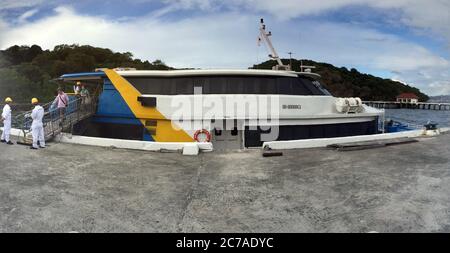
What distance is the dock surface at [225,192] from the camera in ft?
15.9

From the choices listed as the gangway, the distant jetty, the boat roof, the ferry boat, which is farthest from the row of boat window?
the distant jetty

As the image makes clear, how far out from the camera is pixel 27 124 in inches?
529

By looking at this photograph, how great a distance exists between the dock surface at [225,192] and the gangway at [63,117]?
270 cm

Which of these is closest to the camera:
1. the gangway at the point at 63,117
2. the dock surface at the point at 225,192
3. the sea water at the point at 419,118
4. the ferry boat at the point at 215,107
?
the dock surface at the point at 225,192

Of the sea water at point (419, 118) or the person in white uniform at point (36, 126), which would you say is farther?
the sea water at point (419, 118)

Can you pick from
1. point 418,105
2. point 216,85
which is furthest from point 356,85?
point 216,85

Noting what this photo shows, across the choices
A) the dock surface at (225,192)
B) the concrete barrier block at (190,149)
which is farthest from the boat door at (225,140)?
the dock surface at (225,192)

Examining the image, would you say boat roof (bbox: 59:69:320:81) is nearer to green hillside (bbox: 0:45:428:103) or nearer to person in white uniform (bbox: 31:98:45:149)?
person in white uniform (bbox: 31:98:45:149)

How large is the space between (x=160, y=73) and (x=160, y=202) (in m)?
7.42

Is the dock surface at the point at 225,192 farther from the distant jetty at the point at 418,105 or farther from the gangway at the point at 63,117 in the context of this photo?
the distant jetty at the point at 418,105

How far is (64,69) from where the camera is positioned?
6103 cm

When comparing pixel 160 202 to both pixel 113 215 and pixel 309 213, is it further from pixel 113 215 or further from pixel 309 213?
pixel 309 213
